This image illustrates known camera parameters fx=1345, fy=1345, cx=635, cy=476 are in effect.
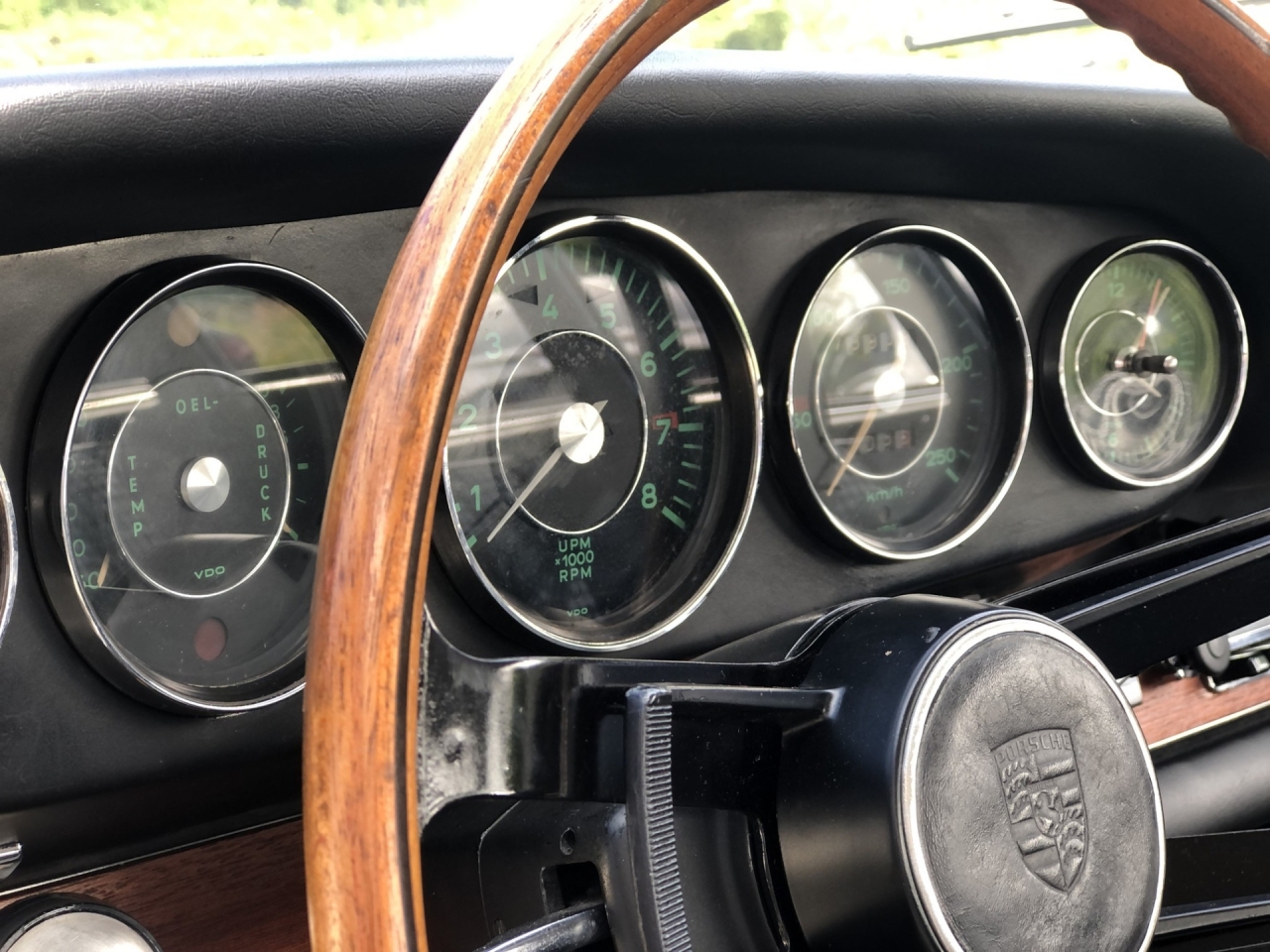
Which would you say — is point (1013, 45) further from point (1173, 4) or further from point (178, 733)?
point (178, 733)

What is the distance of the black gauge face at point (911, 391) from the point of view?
2.07 metres

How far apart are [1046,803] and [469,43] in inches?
42.2

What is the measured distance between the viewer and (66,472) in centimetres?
138

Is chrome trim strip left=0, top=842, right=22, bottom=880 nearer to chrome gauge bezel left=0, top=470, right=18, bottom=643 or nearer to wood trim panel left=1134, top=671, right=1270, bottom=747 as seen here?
chrome gauge bezel left=0, top=470, right=18, bottom=643

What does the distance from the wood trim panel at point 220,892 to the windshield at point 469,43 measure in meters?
0.85

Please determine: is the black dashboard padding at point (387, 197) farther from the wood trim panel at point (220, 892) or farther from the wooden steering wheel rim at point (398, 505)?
the wooden steering wheel rim at point (398, 505)

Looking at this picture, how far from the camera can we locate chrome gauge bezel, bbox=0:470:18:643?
4.32ft

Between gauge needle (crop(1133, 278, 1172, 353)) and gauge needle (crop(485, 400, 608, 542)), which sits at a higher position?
gauge needle (crop(1133, 278, 1172, 353))

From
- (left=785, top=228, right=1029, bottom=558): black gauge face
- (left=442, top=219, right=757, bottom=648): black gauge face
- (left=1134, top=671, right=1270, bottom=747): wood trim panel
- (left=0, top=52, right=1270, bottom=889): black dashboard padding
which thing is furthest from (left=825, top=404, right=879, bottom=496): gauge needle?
(left=1134, top=671, right=1270, bottom=747): wood trim panel

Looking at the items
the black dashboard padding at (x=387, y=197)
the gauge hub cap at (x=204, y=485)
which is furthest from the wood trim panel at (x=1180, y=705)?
the gauge hub cap at (x=204, y=485)

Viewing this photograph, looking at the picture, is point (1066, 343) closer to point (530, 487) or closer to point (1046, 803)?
point (530, 487)

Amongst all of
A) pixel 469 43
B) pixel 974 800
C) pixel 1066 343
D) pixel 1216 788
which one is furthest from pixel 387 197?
pixel 1216 788

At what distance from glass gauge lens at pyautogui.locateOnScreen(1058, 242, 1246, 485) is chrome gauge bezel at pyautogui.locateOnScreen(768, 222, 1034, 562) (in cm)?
18

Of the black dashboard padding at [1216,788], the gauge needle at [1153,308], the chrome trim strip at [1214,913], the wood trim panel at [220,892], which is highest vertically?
the gauge needle at [1153,308]
